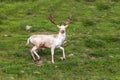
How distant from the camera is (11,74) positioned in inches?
776

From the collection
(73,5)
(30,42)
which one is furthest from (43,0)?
(30,42)

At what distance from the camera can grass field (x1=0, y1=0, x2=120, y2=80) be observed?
20.3 meters

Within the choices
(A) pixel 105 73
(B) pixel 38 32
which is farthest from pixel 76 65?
(B) pixel 38 32

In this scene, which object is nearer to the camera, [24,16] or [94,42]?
[94,42]

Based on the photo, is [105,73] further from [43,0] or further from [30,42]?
[43,0]

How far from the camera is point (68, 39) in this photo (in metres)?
25.7

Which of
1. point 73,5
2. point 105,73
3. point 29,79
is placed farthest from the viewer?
point 73,5

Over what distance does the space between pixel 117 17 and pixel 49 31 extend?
260 inches

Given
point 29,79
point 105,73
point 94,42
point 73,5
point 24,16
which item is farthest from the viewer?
point 73,5

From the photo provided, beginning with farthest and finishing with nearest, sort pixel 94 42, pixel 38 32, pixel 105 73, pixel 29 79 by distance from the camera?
pixel 38 32
pixel 94 42
pixel 105 73
pixel 29 79

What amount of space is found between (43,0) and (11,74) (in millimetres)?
16263

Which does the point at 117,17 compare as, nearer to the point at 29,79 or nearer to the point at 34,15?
the point at 34,15

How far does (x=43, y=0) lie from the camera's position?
3519 centimetres

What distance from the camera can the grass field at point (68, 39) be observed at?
2033cm
